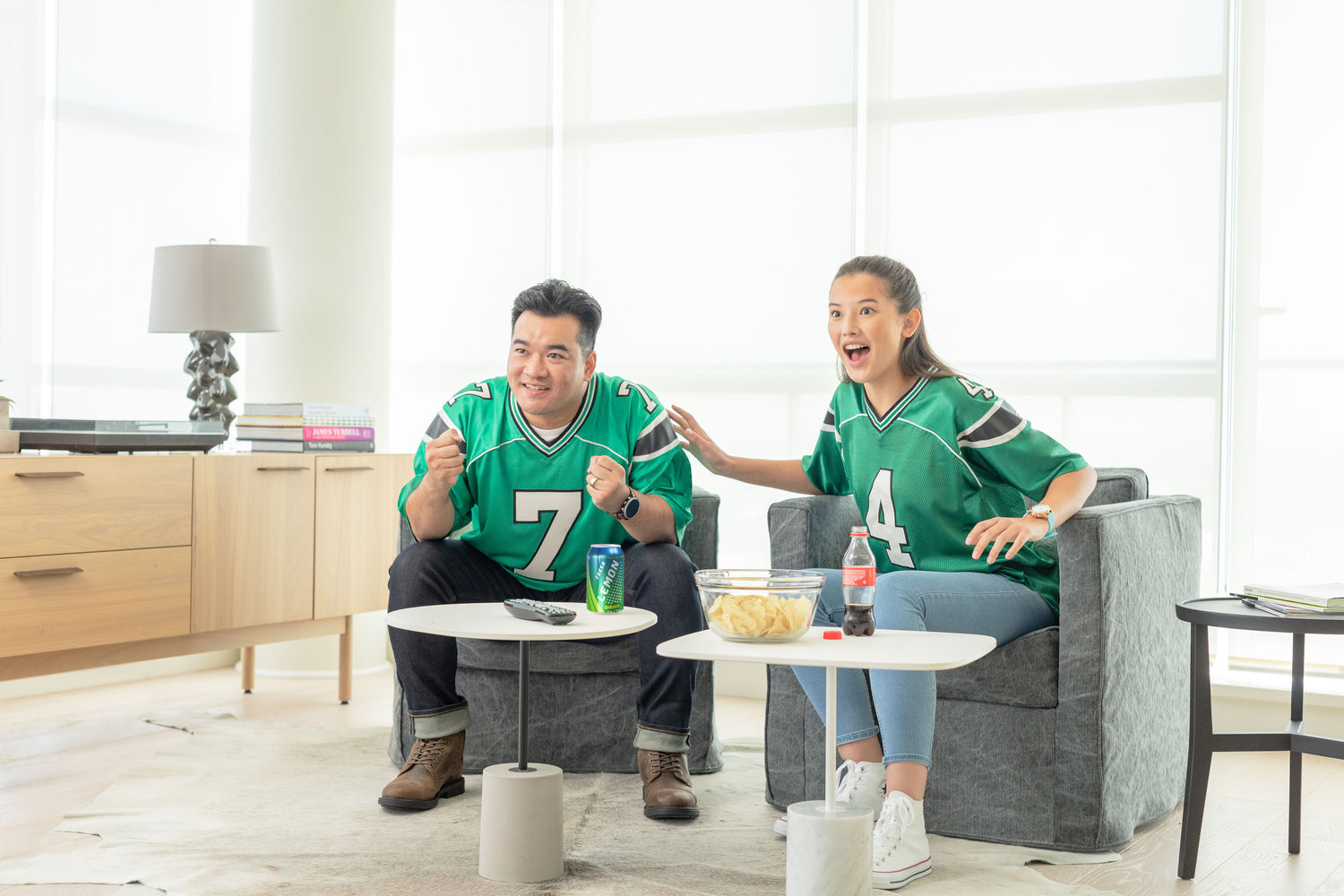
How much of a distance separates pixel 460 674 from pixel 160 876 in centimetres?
81

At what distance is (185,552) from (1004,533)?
6.68 feet

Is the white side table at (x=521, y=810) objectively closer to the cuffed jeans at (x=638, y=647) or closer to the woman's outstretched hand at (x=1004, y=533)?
the cuffed jeans at (x=638, y=647)

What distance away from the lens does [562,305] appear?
2.45 metres

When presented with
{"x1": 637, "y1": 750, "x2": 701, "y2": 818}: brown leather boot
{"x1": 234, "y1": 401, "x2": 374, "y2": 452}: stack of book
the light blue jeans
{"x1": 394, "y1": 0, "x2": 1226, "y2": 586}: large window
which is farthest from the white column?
the light blue jeans

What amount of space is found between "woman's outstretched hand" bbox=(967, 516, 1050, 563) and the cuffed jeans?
634 mm

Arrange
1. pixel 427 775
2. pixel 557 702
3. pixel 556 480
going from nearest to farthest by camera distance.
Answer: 1. pixel 427 775
2. pixel 556 480
3. pixel 557 702

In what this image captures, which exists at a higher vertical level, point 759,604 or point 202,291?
point 202,291

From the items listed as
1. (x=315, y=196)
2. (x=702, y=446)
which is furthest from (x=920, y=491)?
(x=315, y=196)

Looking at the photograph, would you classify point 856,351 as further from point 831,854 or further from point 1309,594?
point 831,854

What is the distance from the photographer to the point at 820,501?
97.3 inches

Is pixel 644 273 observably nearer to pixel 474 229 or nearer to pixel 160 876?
pixel 474 229

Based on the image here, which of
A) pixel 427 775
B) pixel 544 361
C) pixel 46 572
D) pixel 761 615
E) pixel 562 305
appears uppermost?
pixel 562 305

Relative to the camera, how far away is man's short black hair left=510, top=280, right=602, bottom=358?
8.02 feet

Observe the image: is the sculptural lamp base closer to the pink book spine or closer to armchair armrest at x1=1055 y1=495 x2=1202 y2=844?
the pink book spine
